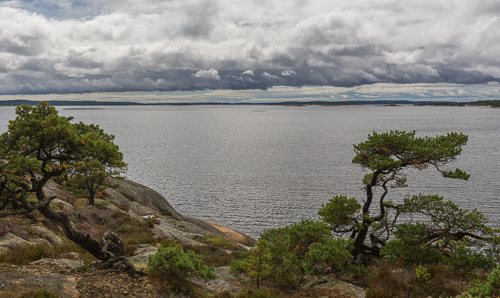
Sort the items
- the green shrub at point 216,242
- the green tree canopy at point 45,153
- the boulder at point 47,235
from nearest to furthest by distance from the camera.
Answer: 1. the green tree canopy at point 45,153
2. the boulder at point 47,235
3. the green shrub at point 216,242

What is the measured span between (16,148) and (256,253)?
12.0 m

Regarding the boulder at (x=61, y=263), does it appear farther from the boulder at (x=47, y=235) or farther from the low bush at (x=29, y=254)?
the boulder at (x=47, y=235)

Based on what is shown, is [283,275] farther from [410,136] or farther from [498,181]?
[498,181]

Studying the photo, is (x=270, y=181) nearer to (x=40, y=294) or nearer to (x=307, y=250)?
(x=307, y=250)

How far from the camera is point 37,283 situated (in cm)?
1133

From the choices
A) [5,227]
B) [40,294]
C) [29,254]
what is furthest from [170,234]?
[40,294]

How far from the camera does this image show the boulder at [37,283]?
10789mm

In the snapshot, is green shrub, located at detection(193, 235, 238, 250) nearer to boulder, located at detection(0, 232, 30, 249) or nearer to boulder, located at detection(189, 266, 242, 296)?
boulder, located at detection(189, 266, 242, 296)

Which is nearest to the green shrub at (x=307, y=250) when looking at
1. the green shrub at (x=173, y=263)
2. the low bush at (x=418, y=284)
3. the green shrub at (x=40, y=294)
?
the low bush at (x=418, y=284)

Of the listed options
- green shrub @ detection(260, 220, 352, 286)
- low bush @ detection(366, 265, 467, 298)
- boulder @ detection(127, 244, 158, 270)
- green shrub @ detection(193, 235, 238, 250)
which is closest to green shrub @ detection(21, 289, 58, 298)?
boulder @ detection(127, 244, 158, 270)

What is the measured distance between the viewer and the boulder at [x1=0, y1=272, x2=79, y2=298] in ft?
35.4

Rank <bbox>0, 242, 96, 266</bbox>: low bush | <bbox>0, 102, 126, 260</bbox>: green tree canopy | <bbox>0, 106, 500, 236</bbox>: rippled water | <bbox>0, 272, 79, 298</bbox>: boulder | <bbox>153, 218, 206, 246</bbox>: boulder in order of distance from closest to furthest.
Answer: <bbox>0, 272, 79, 298</bbox>: boulder → <bbox>0, 102, 126, 260</bbox>: green tree canopy → <bbox>0, 242, 96, 266</bbox>: low bush → <bbox>153, 218, 206, 246</bbox>: boulder → <bbox>0, 106, 500, 236</bbox>: rippled water

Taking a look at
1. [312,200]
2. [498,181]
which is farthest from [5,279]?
[498,181]

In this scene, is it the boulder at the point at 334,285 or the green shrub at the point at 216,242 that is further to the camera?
the green shrub at the point at 216,242
